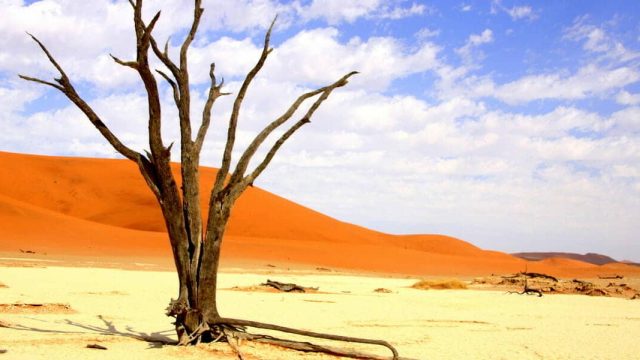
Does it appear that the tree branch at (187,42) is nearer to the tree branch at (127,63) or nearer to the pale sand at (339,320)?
the tree branch at (127,63)

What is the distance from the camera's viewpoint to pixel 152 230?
4366 centimetres

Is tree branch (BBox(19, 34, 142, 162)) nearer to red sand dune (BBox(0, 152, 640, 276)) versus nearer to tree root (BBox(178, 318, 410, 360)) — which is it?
tree root (BBox(178, 318, 410, 360))

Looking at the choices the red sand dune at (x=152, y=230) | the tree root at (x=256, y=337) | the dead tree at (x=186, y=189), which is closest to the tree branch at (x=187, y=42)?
the dead tree at (x=186, y=189)

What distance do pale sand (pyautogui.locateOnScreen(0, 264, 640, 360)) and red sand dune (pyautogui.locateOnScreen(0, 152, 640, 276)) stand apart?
15325 mm

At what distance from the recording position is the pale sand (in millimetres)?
7062

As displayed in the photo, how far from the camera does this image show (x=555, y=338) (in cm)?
902

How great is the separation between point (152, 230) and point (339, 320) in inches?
1387

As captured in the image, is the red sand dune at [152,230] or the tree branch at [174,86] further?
the red sand dune at [152,230]

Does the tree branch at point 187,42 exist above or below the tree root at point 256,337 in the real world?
above

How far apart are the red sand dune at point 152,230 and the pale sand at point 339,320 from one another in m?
15.3

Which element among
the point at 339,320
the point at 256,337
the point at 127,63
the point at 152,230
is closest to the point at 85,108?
the point at 127,63

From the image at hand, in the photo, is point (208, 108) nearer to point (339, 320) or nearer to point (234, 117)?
point (234, 117)

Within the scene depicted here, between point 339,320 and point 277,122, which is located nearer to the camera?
point 277,122

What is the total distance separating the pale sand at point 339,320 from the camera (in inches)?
278
